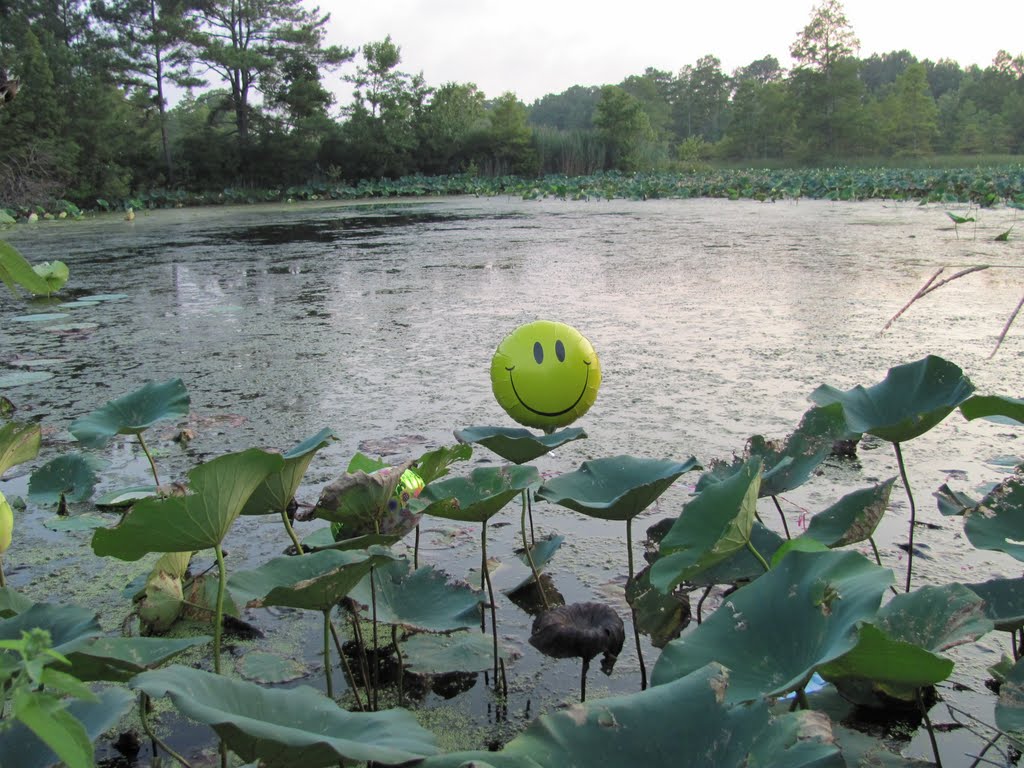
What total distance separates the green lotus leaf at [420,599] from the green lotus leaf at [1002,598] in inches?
21.4

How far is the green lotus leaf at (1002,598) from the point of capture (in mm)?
908

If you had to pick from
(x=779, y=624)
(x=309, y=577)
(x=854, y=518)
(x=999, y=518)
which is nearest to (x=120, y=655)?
(x=309, y=577)

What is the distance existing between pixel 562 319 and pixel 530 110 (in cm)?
7090

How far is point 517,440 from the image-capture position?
1185 millimetres

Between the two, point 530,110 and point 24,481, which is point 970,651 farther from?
point 530,110

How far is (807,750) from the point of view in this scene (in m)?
0.60

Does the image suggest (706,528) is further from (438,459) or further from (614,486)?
(438,459)

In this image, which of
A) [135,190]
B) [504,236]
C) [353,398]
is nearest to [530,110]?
[135,190]

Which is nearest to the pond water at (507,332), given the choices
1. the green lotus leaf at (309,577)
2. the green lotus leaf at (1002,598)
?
the green lotus leaf at (1002,598)

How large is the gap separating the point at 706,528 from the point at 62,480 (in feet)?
4.01

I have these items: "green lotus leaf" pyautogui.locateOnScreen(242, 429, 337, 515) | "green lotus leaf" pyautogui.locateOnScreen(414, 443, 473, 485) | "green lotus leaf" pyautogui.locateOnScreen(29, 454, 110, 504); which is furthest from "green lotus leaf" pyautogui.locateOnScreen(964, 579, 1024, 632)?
"green lotus leaf" pyautogui.locateOnScreen(29, 454, 110, 504)

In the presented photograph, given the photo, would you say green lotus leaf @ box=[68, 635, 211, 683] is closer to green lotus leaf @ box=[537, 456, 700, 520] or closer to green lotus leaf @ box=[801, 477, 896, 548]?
green lotus leaf @ box=[537, 456, 700, 520]

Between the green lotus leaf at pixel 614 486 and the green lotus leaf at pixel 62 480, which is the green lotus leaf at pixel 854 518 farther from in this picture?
the green lotus leaf at pixel 62 480

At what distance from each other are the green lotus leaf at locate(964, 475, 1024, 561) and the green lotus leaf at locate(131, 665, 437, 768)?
72cm
